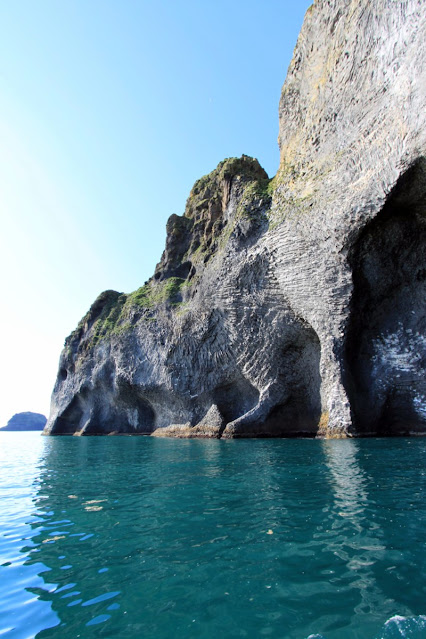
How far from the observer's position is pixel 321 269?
2597 cm

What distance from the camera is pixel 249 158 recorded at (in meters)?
40.3

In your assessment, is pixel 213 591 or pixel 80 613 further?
pixel 213 591

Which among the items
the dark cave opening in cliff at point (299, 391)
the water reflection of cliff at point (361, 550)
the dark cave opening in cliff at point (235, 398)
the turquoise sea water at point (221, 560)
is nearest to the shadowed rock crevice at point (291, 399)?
the dark cave opening in cliff at point (299, 391)

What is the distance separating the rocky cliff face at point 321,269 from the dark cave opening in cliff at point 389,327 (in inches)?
3.2

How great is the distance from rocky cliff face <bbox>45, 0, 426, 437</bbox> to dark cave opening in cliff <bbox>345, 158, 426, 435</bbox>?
0.27 ft

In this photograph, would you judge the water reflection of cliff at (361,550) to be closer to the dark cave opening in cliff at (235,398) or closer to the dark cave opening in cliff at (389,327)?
the dark cave opening in cliff at (389,327)

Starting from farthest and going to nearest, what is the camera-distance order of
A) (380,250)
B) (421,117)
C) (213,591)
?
(380,250)
(421,117)
(213,591)

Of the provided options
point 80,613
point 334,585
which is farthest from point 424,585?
point 80,613

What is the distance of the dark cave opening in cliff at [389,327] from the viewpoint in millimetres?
23906

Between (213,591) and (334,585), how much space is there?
1312 millimetres

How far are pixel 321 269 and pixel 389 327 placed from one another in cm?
580

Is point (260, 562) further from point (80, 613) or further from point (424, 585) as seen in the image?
point (80, 613)

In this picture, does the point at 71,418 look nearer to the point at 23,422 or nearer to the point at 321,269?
the point at 321,269

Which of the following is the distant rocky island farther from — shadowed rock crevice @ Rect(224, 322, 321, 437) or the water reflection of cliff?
the water reflection of cliff
